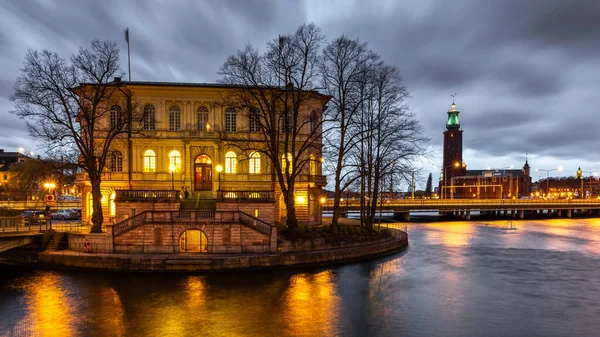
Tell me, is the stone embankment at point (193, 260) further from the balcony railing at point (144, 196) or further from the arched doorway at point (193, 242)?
the balcony railing at point (144, 196)

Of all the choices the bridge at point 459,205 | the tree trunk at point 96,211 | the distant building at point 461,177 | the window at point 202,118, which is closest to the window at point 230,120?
the window at point 202,118

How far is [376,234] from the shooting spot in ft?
110

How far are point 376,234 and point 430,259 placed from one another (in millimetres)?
5201

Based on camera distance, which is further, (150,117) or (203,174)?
(203,174)

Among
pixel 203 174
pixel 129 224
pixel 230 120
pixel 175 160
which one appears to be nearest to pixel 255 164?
pixel 230 120

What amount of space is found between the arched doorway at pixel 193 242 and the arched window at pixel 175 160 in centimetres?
1106

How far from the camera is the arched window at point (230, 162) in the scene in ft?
123

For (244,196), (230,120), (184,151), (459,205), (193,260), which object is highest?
(230,120)

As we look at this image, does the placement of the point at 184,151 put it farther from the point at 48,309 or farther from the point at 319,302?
the point at 319,302

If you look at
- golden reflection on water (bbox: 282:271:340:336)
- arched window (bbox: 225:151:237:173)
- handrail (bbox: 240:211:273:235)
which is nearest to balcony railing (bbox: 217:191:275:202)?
handrail (bbox: 240:211:273:235)

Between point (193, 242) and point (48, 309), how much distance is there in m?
11.1

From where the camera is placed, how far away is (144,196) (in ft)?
97.2

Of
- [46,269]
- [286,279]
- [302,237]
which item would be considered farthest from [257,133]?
[46,269]

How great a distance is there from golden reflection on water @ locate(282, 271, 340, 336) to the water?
0.05 m
